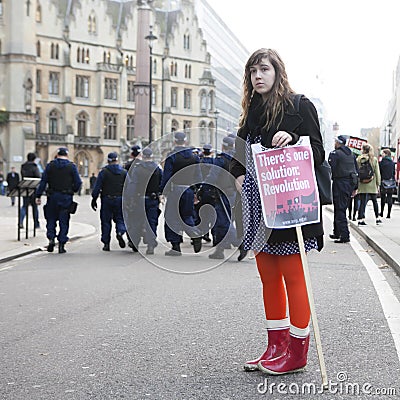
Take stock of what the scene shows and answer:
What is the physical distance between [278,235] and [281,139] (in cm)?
61

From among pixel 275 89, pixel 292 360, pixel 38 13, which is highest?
pixel 38 13

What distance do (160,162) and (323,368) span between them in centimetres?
1090

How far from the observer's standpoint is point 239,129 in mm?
5383

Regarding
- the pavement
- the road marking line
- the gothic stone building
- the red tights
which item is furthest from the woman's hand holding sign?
the gothic stone building

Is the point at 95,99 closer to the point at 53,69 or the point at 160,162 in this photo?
A: the point at 53,69

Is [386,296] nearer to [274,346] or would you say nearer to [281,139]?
[274,346]

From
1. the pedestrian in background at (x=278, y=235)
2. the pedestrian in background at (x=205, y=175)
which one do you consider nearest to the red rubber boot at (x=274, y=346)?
the pedestrian in background at (x=278, y=235)

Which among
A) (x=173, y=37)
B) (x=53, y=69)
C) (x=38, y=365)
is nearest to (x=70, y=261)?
(x=38, y=365)

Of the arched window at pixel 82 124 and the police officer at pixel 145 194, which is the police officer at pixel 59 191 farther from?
the arched window at pixel 82 124

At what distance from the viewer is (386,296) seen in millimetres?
8438

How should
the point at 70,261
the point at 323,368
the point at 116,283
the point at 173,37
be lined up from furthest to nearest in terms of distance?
the point at 173,37, the point at 70,261, the point at 116,283, the point at 323,368

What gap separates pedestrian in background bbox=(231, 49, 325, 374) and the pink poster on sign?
0.07 meters

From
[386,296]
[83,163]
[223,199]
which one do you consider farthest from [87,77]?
[386,296]

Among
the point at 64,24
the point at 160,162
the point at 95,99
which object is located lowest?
the point at 160,162
